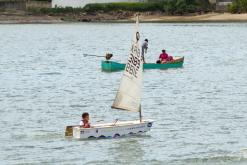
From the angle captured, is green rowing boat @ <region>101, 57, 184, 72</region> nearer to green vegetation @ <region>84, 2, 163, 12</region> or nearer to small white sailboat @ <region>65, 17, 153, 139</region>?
small white sailboat @ <region>65, 17, 153, 139</region>

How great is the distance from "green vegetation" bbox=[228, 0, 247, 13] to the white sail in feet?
436

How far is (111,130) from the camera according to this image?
123ft

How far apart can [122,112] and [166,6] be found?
132423 millimetres

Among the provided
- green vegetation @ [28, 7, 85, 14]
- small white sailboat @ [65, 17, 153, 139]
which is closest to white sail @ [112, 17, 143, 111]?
small white sailboat @ [65, 17, 153, 139]

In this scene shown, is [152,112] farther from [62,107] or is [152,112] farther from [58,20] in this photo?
[58,20]

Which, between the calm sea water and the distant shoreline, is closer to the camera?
the calm sea water

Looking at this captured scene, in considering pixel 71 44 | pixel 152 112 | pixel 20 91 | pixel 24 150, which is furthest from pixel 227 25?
pixel 24 150

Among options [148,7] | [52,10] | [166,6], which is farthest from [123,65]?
[52,10]

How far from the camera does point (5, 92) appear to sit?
58.0 meters

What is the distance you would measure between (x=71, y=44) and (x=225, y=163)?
91398mm

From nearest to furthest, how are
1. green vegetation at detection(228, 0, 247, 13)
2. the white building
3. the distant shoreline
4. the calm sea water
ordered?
the calm sea water → green vegetation at detection(228, 0, 247, 13) → the distant shoreline → the white building

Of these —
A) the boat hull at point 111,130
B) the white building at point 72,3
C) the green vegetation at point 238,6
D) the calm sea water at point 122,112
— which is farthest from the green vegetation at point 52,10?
the boat hull at point 111,130

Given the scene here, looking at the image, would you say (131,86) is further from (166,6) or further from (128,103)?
(166,6)

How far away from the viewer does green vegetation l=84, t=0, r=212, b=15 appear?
579ft
